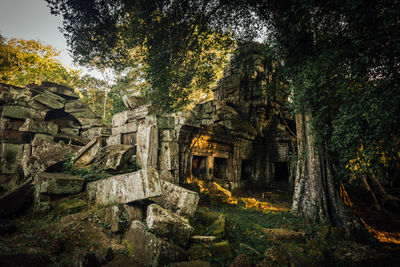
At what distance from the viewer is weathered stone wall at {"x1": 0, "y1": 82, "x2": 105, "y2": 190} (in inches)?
224

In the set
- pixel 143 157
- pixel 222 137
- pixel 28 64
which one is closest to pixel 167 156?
pixel 143 157

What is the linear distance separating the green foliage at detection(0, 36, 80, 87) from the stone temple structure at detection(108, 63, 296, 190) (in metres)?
14.4

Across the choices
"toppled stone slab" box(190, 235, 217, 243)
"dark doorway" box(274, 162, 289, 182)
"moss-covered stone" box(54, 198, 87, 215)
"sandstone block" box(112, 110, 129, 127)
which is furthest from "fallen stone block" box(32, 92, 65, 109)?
"dark doorway" box(274, 162, 289, 182)

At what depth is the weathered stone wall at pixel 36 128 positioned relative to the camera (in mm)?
5691

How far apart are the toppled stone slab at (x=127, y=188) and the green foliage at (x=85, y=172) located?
1.42ft

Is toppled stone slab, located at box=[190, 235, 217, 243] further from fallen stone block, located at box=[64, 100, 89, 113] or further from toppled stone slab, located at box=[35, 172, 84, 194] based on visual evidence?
fallen stone block, located at box=[64, 100, 89, 113]

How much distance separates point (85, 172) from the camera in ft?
16.9

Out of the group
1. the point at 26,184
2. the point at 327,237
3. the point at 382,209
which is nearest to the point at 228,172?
the point at 327,237

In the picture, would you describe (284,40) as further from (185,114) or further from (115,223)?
(115,223)

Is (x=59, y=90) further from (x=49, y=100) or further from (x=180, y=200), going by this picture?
(x=180, y=200)

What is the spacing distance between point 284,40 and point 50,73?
19.8 meters

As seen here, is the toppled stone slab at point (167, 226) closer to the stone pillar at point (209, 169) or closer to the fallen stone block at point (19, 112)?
the stone pillar at point (209, 169)

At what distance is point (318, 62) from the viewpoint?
15.9 ft

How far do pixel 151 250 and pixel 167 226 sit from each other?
0.47 metres
